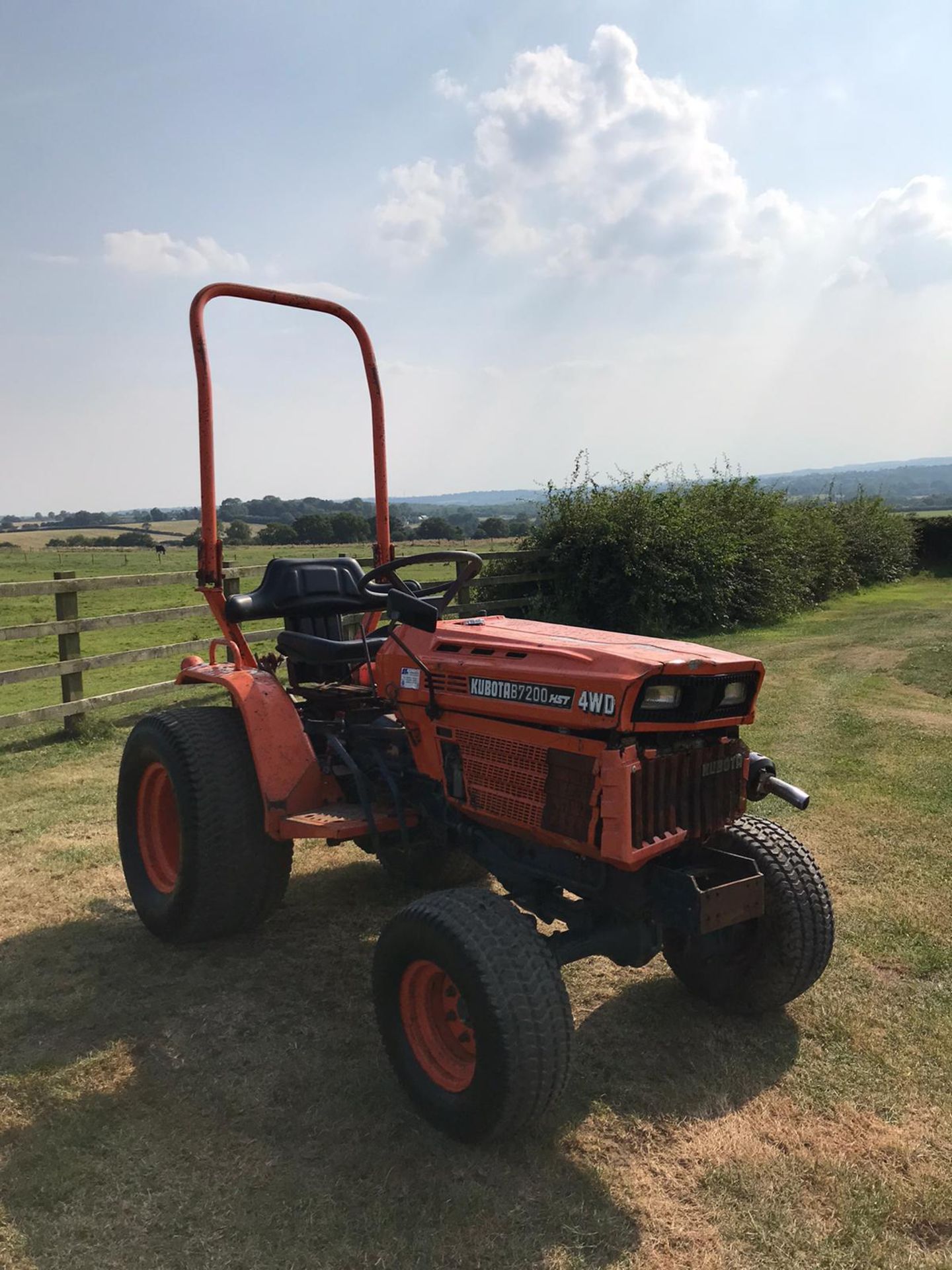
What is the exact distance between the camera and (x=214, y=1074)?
9.69 feet

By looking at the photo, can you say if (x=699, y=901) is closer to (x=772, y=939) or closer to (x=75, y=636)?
→ (x=772, y=939)

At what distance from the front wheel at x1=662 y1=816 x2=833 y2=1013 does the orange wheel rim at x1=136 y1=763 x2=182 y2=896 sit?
220 centimetres

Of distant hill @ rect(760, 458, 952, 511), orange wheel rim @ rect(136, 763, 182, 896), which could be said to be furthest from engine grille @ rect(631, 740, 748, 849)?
distant hill @ rect(760, 458, 952, 511)

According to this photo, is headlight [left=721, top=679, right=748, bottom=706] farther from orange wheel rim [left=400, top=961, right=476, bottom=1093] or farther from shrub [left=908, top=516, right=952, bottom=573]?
shrub [left=908, top=516, right=952, bottom=573]

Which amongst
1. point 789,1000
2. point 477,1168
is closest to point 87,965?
point 477,1168

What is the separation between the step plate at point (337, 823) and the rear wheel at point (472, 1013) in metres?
0.58

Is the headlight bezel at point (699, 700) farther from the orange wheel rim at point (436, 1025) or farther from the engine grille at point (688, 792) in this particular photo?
the orange wheel rim at point (436, 1025)

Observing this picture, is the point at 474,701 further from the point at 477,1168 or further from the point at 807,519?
the point at 807,519

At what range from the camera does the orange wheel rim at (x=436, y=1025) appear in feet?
8.95

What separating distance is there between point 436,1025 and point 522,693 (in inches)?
40.6

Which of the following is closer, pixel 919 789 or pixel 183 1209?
pixel 183 1209

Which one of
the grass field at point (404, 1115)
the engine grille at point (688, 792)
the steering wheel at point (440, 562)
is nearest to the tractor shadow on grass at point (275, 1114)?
the grass field at point (404, 1115)

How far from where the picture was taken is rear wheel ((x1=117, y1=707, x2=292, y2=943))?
355 centimetres

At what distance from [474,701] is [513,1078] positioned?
3.71ft
